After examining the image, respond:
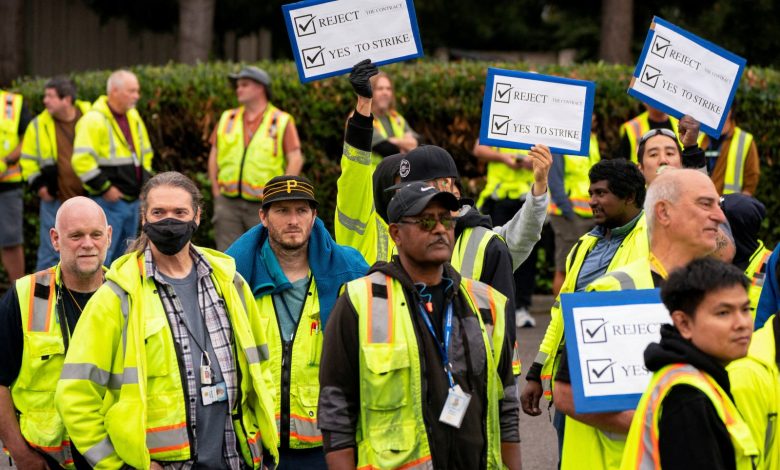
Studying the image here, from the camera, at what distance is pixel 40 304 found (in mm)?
5453

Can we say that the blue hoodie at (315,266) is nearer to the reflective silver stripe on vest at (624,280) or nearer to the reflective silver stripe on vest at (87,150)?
the reflective silver stripe on vest at (624,280)

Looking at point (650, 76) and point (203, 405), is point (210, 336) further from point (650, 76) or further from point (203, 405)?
point (650, 76)

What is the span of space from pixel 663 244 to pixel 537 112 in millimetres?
2287

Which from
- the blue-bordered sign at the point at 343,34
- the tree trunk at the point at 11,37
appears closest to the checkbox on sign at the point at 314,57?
the blue-bordered sign at the point at 343,34

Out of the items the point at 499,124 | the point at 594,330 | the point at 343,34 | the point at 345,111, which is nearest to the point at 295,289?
the point at 594,330

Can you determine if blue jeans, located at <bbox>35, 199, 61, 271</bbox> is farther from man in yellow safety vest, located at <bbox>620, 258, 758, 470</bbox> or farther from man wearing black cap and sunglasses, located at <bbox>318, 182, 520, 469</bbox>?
man in yellow safety vest, located at <bbox>620, 258, 758, 470</bbox>

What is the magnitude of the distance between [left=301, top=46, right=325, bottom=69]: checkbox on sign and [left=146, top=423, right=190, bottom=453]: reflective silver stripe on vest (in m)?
2.81

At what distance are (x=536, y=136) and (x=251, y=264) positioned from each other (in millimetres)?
1982

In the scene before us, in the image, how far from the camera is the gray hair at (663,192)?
4.75 metres

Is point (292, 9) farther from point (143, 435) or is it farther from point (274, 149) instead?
point (274, 149)

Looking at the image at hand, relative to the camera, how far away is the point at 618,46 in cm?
1962

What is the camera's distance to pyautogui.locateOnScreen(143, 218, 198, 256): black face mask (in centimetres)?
502

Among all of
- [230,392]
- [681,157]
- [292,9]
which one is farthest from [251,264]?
[681,157]

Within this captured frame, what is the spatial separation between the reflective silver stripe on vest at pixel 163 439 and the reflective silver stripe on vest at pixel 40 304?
873 mm
